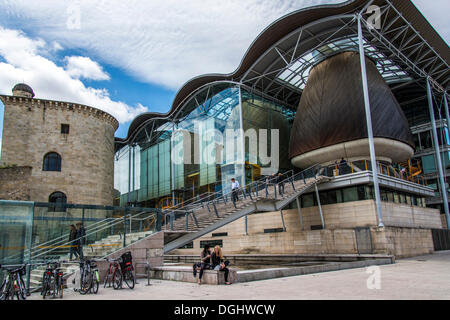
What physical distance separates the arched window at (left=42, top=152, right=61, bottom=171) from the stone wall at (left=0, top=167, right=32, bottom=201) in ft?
10.5

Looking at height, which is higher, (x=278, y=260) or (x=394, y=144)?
(x=394, y=144)

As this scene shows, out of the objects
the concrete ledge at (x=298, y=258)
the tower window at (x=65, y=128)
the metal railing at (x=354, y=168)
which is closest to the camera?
the concrete ledge at (x=298, y=258)

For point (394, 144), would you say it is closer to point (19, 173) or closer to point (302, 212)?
point (302, 212)

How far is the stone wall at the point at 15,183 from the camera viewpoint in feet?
97.8

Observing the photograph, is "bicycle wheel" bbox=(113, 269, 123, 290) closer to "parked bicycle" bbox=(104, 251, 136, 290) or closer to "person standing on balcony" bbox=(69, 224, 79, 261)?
"parked bicycle" bbox=(104, 251, 136, 290)

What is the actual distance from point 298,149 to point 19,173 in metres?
24.5

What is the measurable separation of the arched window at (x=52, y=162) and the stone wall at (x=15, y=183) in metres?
3.21

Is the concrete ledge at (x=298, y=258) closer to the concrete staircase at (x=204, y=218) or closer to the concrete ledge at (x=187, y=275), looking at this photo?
the concrete staircase at (x=204, y=218)

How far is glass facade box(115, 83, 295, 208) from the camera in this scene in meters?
35.8

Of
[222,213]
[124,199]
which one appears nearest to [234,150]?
[222,213]

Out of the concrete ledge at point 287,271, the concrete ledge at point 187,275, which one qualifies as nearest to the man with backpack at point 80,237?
the concrete ledge at point 187,275

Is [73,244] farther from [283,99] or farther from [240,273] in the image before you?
[283,99]

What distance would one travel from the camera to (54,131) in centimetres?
3547

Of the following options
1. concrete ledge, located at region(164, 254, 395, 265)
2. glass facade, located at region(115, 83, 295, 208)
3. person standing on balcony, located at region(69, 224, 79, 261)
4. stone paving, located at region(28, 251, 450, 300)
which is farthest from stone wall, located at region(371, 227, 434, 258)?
person standing on balcony, located at region(69, 224, 79, 261)
